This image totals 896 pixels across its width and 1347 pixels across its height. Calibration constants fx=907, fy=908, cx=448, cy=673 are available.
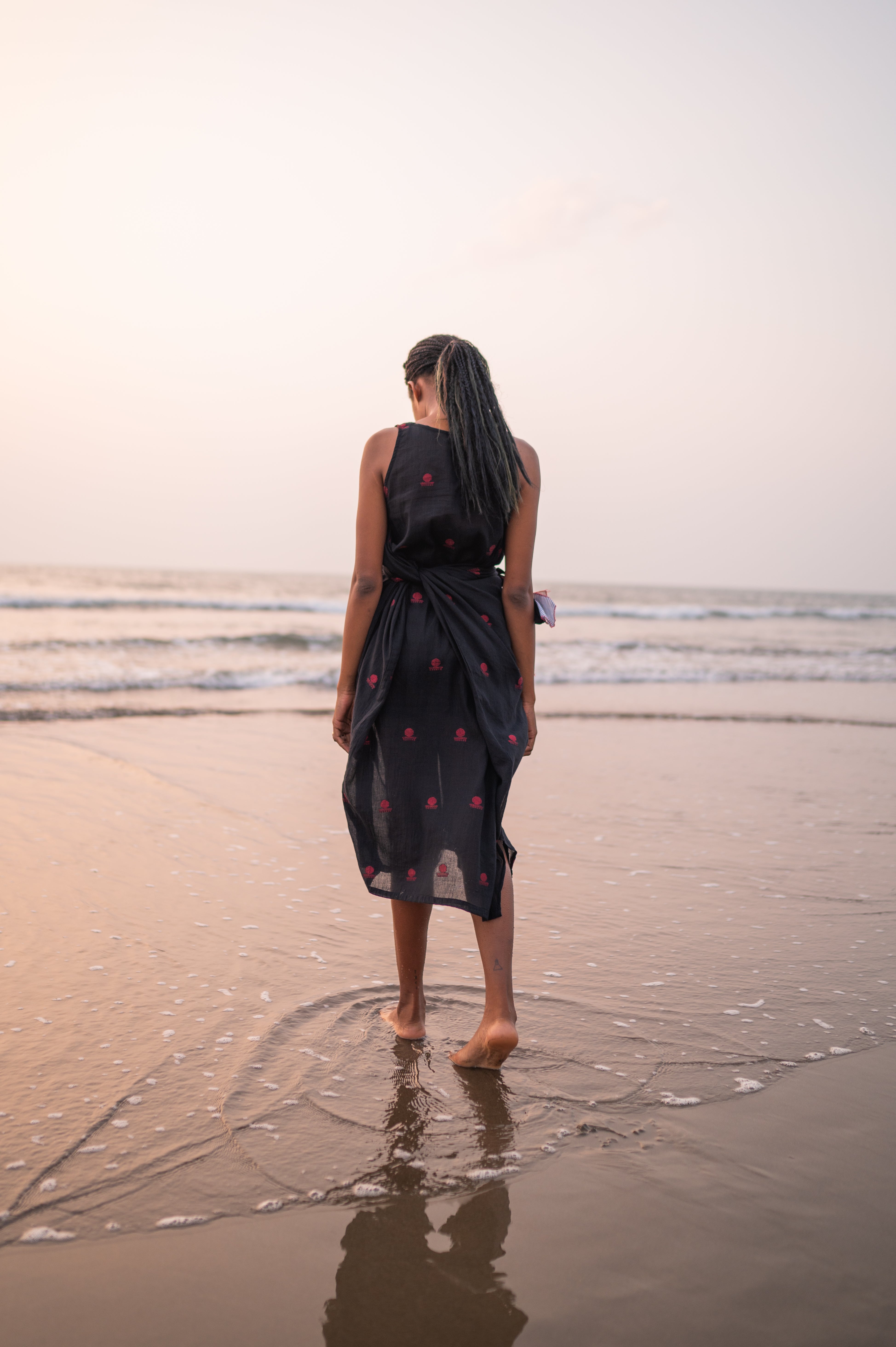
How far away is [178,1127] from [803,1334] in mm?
1232

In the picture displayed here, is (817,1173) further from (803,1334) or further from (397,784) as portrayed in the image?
(397,784)

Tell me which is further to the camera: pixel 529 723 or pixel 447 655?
pixel 529 723

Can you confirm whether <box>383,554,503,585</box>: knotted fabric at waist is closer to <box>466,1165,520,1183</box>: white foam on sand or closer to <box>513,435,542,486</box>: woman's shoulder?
<box>513,435,542,486</box>: woman's shoulder

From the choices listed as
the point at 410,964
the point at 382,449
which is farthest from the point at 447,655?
the point at 410,964

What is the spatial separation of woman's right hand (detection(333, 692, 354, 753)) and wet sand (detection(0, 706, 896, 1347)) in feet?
2.54

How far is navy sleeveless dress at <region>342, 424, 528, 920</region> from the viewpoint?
226 cm

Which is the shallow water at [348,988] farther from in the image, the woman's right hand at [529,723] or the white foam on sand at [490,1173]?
the woman's right hand at [529,723]

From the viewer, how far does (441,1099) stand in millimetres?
2121

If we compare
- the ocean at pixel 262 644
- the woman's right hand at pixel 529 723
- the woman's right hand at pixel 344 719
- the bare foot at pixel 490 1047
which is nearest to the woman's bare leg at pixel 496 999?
the bare foot at pixel 490 1047

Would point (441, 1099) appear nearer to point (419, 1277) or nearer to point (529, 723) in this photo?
point (419, 1277)

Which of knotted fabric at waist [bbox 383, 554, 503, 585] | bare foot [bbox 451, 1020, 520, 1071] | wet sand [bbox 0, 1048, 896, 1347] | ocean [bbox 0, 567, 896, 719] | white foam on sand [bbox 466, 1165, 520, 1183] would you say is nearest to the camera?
wet sand [bbox 0, 1048, 896, 1347]

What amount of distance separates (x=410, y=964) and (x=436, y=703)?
0.73m

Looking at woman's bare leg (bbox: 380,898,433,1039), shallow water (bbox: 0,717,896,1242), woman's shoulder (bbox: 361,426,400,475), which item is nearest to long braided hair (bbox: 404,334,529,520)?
woman's shoulder (bbox: 361,426,400,475)

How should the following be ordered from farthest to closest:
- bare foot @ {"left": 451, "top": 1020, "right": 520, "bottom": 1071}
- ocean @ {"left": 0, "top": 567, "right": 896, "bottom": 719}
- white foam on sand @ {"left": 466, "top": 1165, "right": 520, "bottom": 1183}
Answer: ocean @ {"left": 0, "top": 567, "right": 896, "bottom": 719}, bare foot @ {"left": 451, "top": 1020, "right": 520, "bottom": 1071}, white foam on sand @ {"left": 466, "top": 1165, "right": 520, "bottom": 1183}
